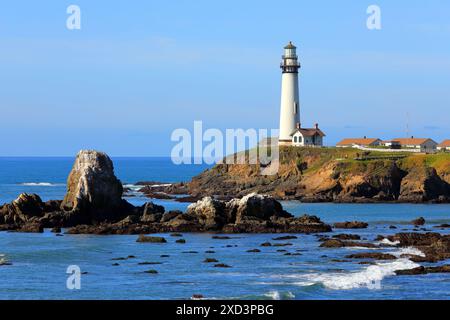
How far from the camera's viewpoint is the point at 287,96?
429 ft

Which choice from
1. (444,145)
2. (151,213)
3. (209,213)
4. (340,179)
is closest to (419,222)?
(209,213)

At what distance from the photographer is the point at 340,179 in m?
114

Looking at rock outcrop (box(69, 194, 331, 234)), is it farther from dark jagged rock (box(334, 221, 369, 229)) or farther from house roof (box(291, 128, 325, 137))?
house roof (box(291, 128, 325, 137))

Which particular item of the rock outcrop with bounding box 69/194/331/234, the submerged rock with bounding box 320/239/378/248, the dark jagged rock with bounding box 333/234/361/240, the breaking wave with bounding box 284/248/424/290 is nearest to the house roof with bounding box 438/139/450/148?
the rock outcrop with bounding box 69/194/331/234

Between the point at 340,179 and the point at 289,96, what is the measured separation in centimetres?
2046

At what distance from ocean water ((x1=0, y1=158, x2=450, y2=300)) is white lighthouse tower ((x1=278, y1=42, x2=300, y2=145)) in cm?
5995

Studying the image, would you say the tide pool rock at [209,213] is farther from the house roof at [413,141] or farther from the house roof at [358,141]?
the house roof at [358,141]

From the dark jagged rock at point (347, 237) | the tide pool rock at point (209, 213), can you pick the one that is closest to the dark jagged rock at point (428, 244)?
the dark jagged rock at point (347, 237)

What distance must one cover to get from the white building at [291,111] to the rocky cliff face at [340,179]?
4.65m

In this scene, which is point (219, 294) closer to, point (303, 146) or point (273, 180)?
point (273, 180)

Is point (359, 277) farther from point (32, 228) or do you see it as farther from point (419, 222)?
point (419, 222)
